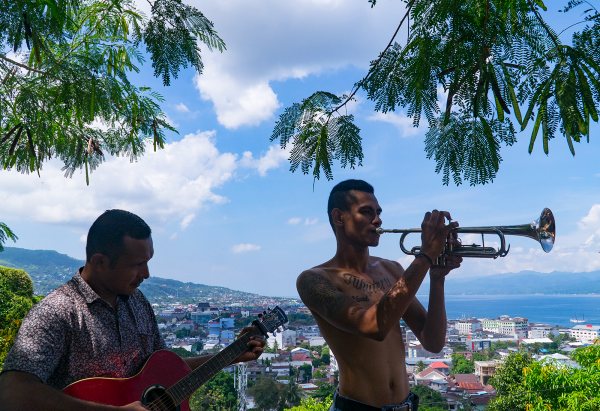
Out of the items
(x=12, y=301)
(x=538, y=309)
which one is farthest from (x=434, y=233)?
(x=538, y=309)

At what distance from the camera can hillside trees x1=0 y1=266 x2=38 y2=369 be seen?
606cm

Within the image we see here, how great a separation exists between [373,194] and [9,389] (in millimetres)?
1300

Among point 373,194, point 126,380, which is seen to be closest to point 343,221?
point 373,194

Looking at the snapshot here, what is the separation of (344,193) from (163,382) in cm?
88

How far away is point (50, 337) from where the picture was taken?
1.62 m

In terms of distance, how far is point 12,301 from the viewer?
22.3 ft

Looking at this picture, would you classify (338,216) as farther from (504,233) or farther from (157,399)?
(157,399)

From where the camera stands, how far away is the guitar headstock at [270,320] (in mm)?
2301

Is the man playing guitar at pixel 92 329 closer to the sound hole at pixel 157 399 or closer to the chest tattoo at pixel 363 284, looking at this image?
the sound hole at pixel 157 399

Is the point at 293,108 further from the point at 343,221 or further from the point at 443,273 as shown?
the point at 443,273

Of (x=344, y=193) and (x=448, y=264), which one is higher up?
(x=344, y=193)

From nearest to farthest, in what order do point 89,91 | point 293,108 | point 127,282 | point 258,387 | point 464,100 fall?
point 127,282 → point 464,100 → point 293,108 → point 89,91 → point 258,387

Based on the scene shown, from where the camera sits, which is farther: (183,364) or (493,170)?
(493,170)

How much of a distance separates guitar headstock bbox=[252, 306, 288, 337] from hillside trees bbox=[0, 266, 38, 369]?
168 inches
